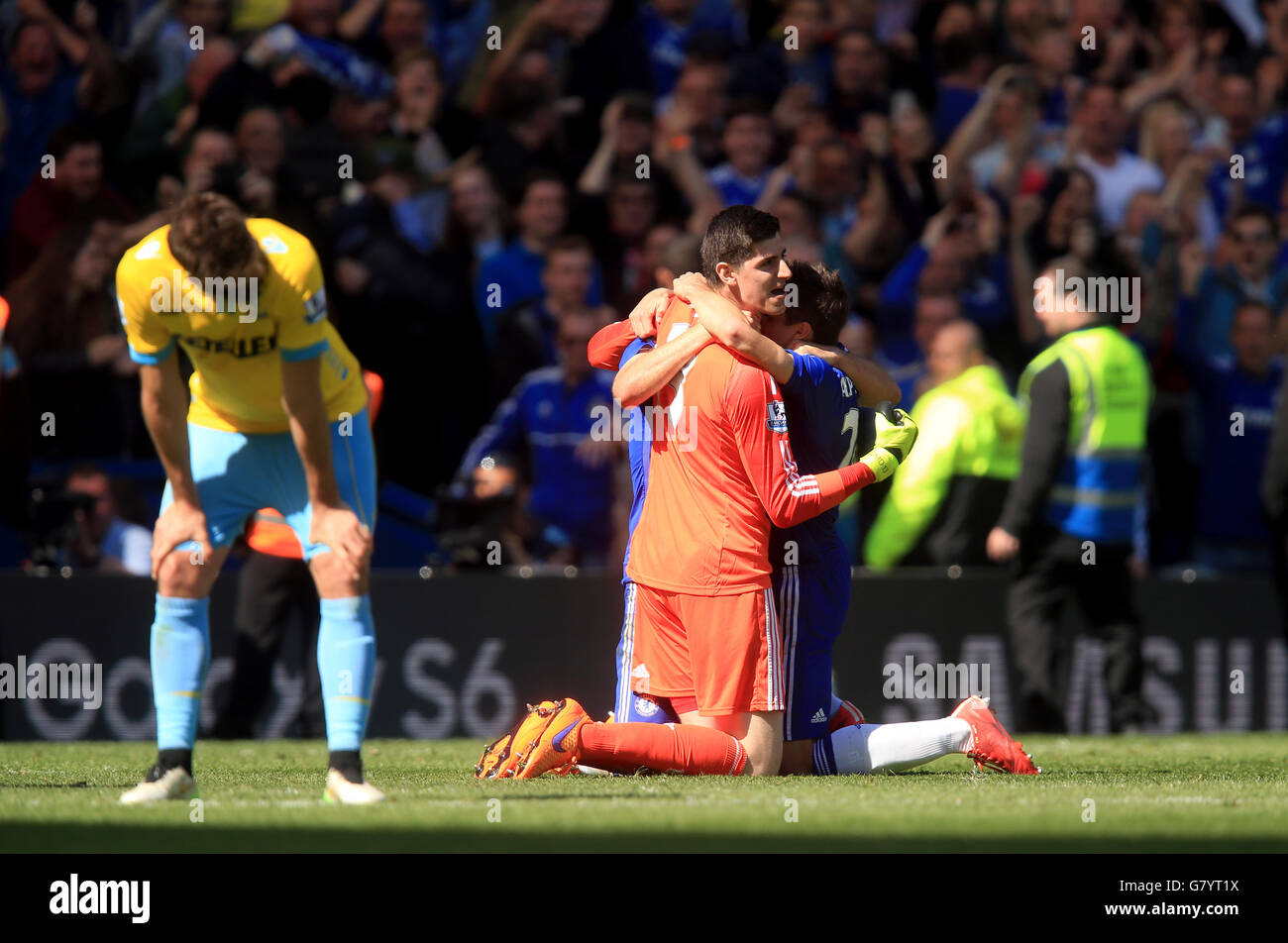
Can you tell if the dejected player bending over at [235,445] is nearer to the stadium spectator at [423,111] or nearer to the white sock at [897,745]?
the white sock at [897,745]

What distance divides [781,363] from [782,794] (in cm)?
142

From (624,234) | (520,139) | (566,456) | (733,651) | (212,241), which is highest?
(520,139)

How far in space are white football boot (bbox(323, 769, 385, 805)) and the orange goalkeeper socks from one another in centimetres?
97

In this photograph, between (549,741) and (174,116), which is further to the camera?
(174,116)

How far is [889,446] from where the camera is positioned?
591 cm

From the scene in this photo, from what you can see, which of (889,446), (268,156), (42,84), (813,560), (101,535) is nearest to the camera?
(889,446)

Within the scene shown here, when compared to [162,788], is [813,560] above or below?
above

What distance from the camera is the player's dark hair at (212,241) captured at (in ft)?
15.5

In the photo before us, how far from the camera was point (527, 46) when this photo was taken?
11984 millimetres

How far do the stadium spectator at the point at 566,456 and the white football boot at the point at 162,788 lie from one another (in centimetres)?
539

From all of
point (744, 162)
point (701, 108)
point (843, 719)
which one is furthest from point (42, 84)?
point (843, 719)

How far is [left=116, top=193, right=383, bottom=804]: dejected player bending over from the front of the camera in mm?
4879

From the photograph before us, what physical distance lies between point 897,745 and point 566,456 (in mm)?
4598

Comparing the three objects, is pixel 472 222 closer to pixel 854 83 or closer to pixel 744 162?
pixel 744 162
